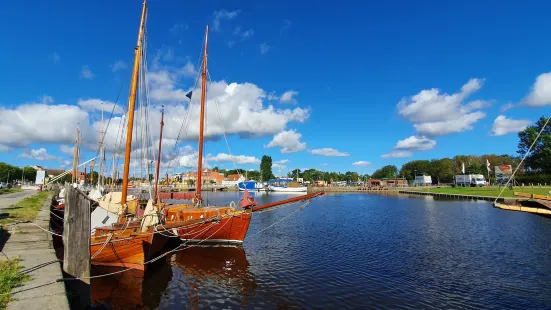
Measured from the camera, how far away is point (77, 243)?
798 cm

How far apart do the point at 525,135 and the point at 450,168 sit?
37.5m

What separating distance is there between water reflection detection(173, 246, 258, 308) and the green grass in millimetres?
5949

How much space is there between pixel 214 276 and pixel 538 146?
110247mm

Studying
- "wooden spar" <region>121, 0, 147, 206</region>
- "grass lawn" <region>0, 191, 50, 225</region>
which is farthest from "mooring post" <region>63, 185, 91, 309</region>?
"grass lawn" <region>0, 191, 50, 225</region>

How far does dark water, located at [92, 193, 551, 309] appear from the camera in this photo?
480 inches

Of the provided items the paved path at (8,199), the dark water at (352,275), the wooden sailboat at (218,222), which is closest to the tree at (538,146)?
the dark water at (352,275)

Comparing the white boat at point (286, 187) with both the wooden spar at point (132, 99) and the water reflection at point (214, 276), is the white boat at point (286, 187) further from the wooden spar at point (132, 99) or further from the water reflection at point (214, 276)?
the wooden spar at point (132, 99)

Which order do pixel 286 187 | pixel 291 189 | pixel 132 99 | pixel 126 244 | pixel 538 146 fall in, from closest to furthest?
pixel 126 244 → pixel 132 99 → pixel 538 146 → pixel 291 189 → pixel 286 187

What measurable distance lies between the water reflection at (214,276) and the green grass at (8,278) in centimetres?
595

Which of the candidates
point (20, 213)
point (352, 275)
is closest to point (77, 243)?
point (352, 275)

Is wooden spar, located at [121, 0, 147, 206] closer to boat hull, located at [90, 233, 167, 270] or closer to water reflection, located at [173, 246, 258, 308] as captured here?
Result: boat hull, located at [90, 233, 167, 270]

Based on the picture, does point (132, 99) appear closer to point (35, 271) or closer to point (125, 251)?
point (125, 251)

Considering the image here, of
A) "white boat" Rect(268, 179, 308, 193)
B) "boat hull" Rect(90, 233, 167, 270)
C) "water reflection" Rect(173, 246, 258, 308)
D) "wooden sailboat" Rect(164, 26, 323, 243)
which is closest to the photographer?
"water reflection" Rect(173, 246, 258, 308)

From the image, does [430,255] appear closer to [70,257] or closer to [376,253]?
[376,253]
